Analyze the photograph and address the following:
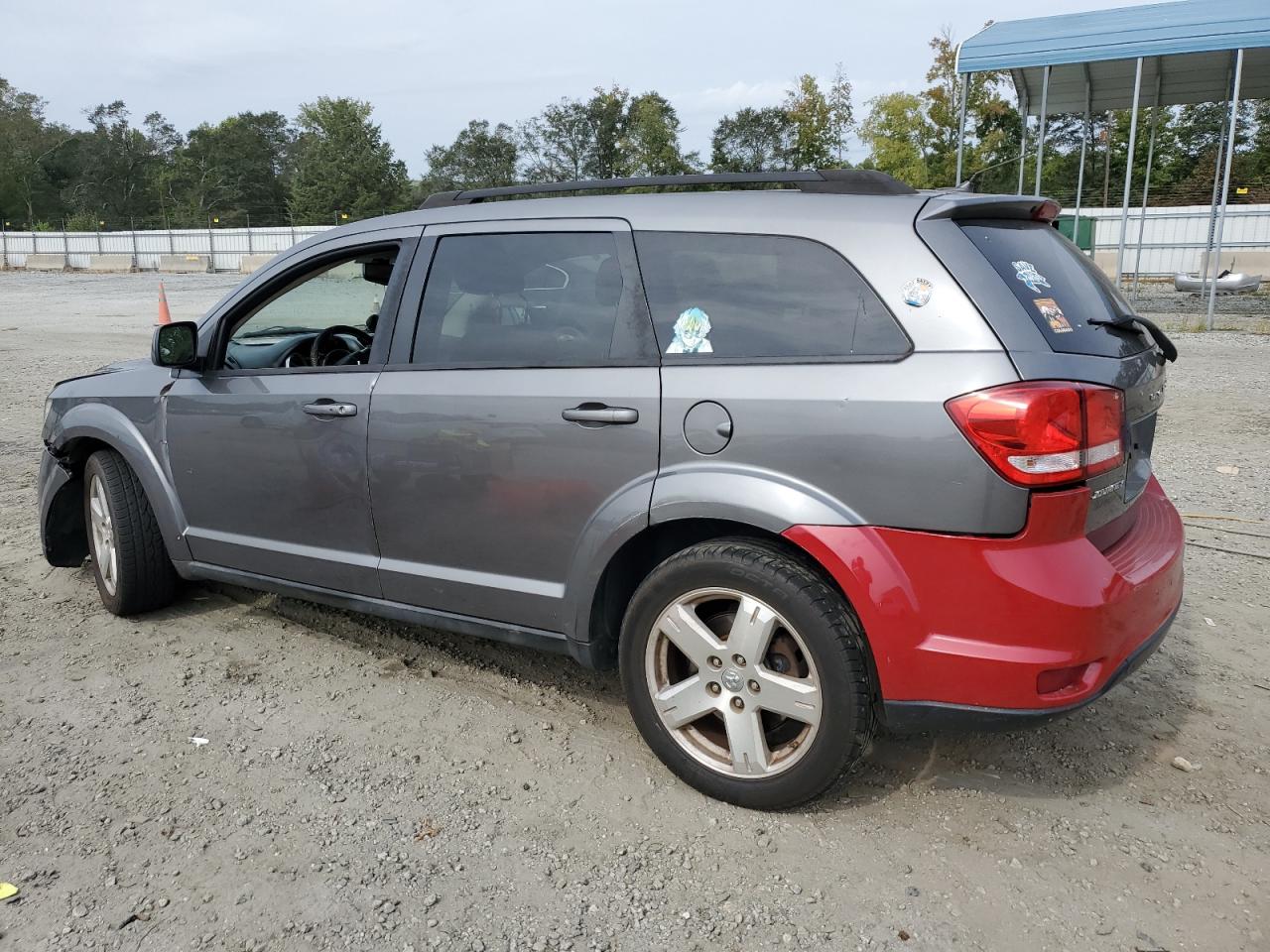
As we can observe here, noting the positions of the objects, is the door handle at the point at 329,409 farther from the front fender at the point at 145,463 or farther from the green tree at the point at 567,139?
the green tree at the point at 567,139

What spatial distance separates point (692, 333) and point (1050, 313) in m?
0.97

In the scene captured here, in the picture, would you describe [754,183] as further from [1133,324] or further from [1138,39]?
[1138,39]

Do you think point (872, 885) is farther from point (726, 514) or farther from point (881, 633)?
point (726, 514)

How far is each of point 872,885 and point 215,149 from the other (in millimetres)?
100752

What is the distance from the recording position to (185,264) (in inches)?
1815

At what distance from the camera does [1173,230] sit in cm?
3170

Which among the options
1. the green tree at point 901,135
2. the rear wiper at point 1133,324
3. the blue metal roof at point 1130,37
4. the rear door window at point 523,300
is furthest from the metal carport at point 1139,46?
the green tree at point 901,135

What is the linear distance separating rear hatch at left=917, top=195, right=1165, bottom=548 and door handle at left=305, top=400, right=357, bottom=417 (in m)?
2.00

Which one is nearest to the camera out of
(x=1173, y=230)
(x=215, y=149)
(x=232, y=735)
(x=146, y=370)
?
(x=232, y=735)

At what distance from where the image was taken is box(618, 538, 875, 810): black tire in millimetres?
2703

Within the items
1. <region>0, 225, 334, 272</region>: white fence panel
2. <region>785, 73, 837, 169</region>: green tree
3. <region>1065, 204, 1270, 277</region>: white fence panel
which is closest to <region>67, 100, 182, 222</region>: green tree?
<region>0, 225, 334, 272</region>: white fence panel

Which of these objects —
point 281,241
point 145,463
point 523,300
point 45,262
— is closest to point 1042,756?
point 523,300

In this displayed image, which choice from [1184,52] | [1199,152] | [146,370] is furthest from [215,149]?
[146,370]

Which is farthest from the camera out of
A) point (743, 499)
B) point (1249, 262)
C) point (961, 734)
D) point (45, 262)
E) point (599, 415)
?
point (45, 262)
